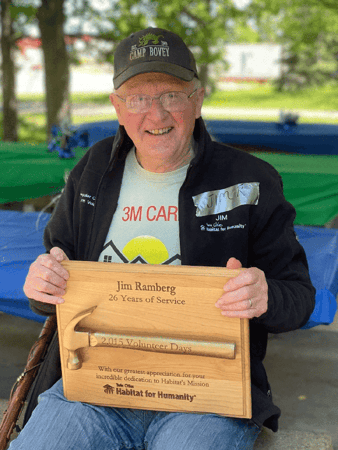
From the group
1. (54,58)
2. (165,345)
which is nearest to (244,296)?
(165,345)

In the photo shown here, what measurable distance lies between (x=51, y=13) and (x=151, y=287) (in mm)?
7618

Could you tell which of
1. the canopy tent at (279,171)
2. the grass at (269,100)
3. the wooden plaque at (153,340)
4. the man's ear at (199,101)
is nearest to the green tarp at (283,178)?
the canopy tent at (279,171)

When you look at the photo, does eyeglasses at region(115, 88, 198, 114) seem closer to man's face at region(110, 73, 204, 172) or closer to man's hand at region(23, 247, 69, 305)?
man's face at region(110, 73, 204, 172)

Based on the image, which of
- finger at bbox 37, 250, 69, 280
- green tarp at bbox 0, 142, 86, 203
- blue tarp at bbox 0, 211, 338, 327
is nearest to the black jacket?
finger at bbox 37, 250, 69, 280

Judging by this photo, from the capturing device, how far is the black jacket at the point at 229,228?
1628 mm

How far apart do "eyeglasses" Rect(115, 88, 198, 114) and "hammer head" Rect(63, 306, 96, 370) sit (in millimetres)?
708

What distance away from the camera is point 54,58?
329 inches

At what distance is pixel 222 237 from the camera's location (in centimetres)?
178

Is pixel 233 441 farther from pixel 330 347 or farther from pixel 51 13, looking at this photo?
pixel 51 13

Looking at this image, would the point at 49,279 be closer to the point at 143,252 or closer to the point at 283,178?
the point at 143,252

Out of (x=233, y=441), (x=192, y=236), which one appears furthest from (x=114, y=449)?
(x=192, y=236)

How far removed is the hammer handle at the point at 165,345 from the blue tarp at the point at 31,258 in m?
0.71

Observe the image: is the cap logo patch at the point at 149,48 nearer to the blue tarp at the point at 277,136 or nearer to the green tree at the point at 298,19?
the blue tarp at the point at 277,136

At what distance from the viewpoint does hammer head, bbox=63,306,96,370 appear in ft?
5.18
